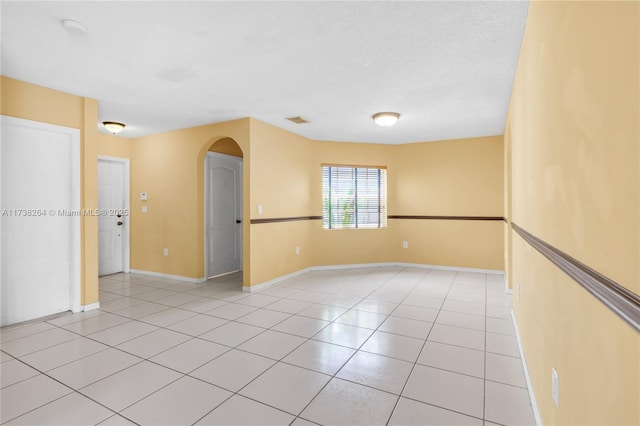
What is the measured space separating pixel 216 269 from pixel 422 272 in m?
3.64

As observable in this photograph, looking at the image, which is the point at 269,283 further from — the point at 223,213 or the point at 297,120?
the point at 297,120

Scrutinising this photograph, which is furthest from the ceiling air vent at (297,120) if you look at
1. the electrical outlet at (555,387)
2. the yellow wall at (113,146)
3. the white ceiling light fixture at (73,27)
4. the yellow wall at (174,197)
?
the electrical outlet at (555,387)

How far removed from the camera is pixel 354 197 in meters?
6.34

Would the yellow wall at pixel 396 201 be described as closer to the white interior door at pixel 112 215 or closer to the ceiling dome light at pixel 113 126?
the ceiling dome light at pixel 113 126

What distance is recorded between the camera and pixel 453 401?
6.47ft

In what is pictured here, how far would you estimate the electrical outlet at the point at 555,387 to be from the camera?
4.25 ft

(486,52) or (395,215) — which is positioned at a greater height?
(486,52)

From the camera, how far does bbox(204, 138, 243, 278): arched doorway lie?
18.0ft

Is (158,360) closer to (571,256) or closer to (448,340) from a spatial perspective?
(448,340)

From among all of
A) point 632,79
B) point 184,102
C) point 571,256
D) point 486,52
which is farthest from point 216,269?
point 632,79

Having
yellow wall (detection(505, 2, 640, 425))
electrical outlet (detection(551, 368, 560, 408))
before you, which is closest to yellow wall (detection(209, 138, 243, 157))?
yellow wall (detection(505, 2, 640, 425))

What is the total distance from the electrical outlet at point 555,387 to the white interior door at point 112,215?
20.7 ft

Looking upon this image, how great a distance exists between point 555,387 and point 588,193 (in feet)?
3.00

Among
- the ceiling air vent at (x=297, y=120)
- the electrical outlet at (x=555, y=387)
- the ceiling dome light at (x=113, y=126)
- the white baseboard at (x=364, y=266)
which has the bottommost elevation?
the white baseboard at (x=364, y=266)
